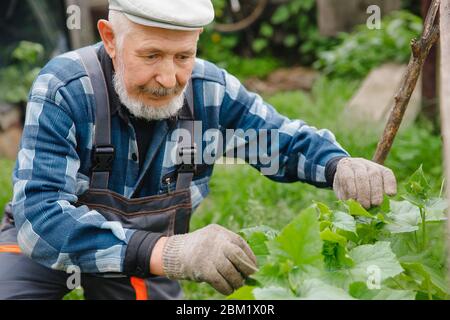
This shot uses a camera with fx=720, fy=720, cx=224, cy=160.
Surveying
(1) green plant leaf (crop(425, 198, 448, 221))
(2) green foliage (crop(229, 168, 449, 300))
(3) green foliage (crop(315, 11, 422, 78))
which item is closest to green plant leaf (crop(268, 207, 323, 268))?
(2) green foliage (crop(229, 168, 449, 300))

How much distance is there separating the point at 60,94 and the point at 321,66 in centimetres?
588

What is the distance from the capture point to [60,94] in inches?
98.0

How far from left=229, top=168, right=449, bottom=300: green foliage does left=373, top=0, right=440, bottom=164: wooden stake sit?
277mm

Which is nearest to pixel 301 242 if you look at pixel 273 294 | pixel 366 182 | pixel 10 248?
pixel 273 294

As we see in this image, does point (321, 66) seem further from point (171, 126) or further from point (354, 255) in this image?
point (354, 255)

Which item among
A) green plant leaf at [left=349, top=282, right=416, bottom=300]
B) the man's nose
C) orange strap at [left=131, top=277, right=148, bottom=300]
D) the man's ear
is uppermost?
the man's ear

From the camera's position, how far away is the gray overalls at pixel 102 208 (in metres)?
2.55

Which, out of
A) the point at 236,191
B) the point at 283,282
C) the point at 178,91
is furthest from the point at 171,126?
the point at 236,191

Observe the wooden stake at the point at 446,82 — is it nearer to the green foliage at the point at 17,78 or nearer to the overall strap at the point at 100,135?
the overall strap at the point at 100,135

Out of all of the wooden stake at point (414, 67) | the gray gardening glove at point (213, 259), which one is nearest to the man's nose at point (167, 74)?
the gray gardening glove at point (213, 259)

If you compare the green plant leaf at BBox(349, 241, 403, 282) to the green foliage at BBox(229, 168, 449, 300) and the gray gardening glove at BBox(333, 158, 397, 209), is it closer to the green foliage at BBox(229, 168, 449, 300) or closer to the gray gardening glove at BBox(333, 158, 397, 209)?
the green foliage at BBox(229, 168, 449, 300)

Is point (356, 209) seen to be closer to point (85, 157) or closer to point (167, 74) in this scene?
point (167, 74)

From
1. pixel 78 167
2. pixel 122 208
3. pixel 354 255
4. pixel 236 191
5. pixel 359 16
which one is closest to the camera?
pixel 354 255

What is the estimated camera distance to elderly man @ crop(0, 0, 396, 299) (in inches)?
86.7
